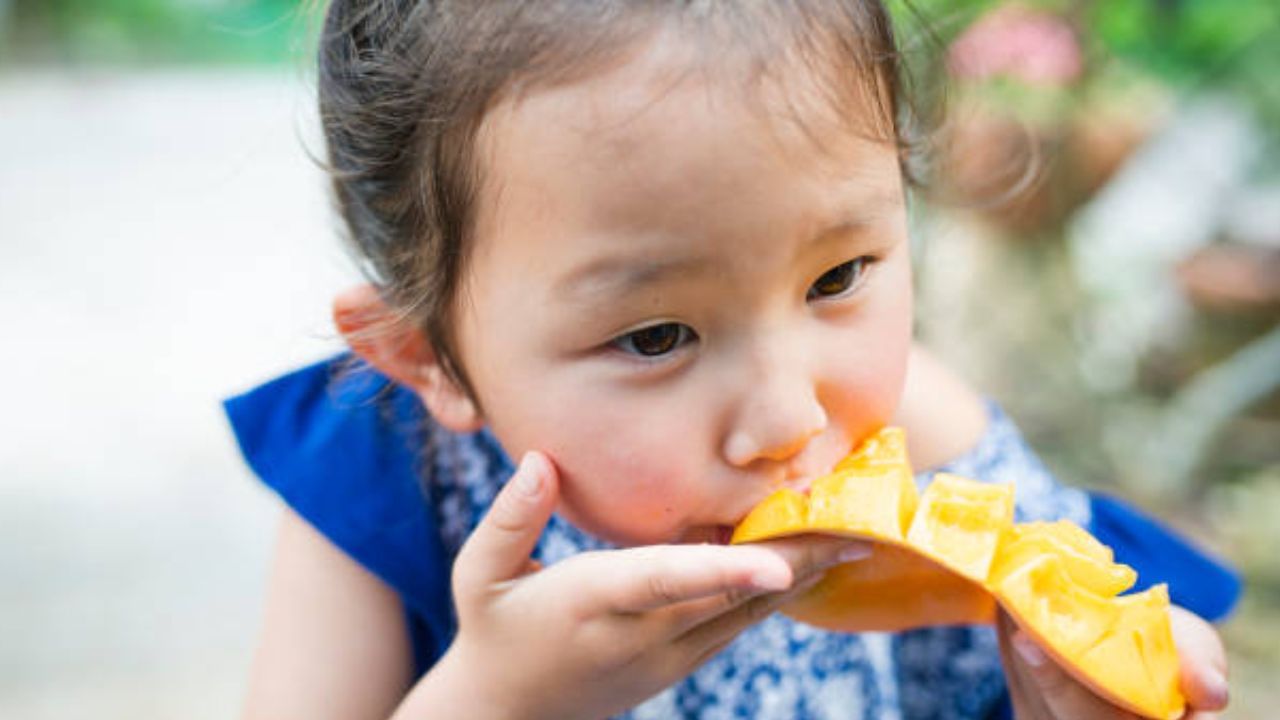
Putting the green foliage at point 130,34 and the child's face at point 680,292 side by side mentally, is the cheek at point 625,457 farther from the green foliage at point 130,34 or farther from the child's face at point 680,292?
the green foliage at point 130,34

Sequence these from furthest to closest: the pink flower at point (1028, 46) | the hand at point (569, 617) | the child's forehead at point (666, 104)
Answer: the pink flower at point (1028, 46) → the hand at point (569, 617) → the child's forehead at point (666, 104)

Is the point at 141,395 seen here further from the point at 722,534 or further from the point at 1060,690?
the point at 1060,690

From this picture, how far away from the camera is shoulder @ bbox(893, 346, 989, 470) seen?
1618 mm

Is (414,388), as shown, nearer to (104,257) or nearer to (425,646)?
(425,646)

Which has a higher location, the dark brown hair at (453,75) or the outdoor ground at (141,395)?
the dark brown hair at (453,75)

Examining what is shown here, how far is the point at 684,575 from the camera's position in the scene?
43.7 inches

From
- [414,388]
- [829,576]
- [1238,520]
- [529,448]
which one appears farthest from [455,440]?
[1238,520]

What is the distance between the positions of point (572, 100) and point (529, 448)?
1.18 ft

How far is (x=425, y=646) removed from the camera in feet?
5.33

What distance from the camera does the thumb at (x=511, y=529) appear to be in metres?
1.24

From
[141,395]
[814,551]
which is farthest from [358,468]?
[141,395]

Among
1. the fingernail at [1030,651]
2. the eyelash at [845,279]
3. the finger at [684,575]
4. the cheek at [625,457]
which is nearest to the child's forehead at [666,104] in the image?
the eyelash at [845,279]

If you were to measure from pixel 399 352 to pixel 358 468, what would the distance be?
0.65ft

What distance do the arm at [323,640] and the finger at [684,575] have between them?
0.44 meters
